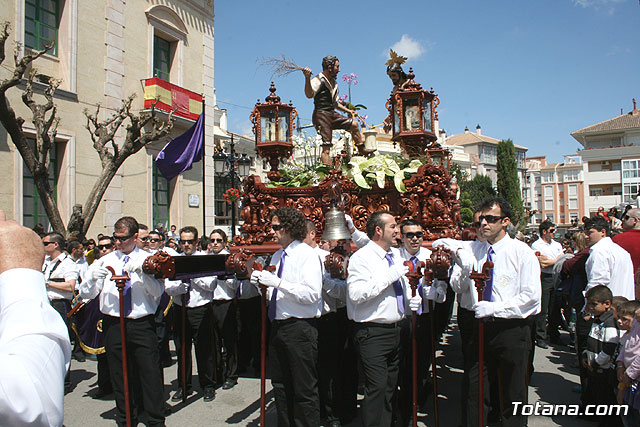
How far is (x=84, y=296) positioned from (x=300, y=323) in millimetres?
2583

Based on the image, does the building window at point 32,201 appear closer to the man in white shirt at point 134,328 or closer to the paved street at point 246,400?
the paved street at point 246,400

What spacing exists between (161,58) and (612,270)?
1738 centimetres

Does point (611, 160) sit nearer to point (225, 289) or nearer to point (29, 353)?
point (225, 289)

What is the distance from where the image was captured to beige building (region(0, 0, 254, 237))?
555 inches

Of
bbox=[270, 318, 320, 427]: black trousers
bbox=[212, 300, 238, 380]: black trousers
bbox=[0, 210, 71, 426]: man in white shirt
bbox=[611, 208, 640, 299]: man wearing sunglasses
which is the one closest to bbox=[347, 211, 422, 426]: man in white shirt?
bbox=[270, 318, 320, 427]: black trousers

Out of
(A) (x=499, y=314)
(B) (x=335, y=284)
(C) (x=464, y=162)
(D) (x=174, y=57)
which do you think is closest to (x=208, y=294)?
(B) (x=335, y=284)

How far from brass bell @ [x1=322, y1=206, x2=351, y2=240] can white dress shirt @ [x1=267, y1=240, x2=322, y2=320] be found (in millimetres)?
325

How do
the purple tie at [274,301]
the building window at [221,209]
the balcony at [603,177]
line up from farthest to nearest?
the balcony at [603,177]
the building window at [221,209]
the purple tie at [274,301]

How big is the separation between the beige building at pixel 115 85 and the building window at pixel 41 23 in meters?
0.03

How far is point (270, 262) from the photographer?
5.21 meters

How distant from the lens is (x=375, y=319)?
4402mm

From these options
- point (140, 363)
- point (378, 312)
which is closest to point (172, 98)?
point (140, 363)

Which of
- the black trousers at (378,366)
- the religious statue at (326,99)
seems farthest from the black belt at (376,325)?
the religious statue at (326,99)

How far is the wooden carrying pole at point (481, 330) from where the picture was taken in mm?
3984
